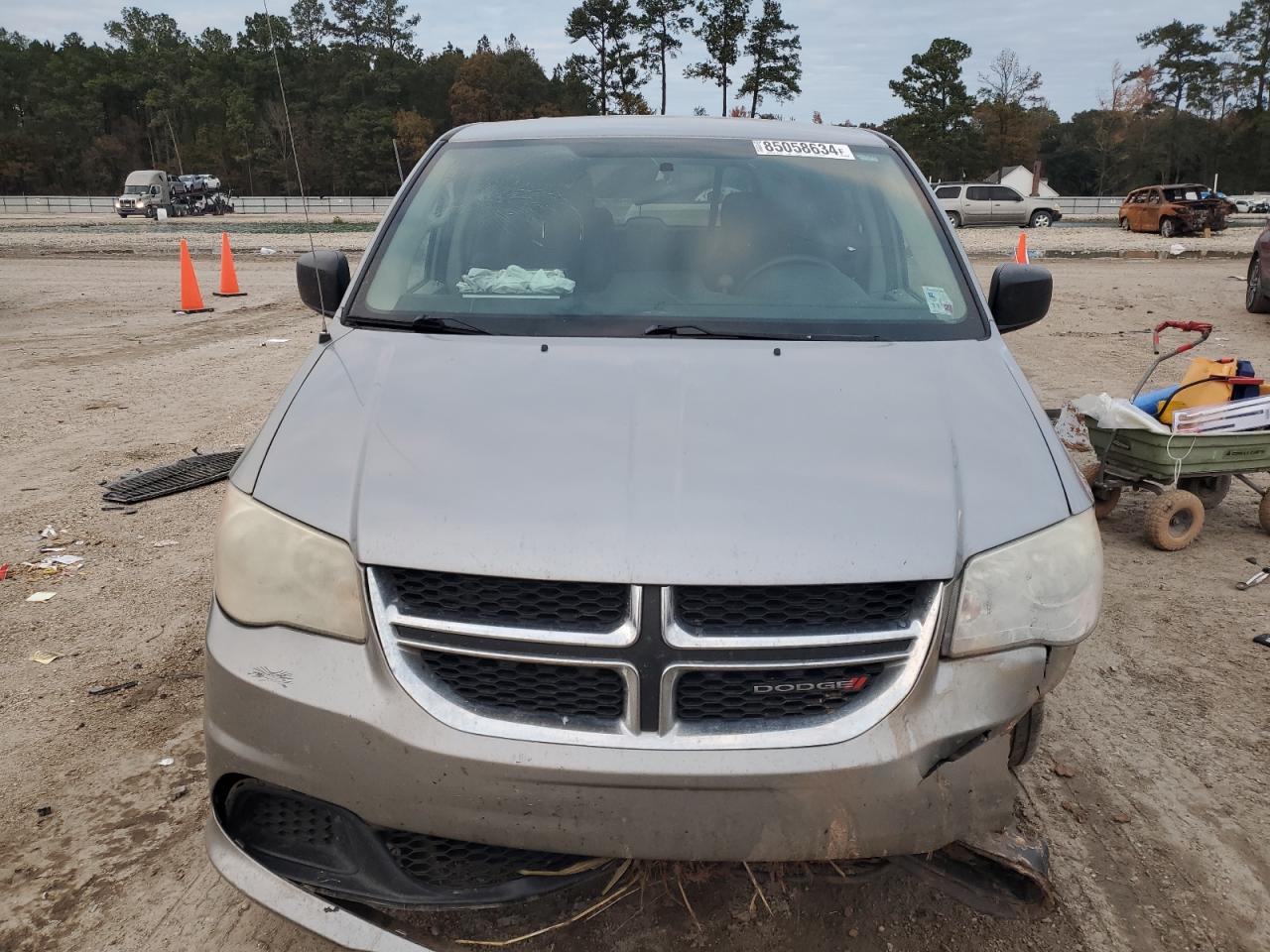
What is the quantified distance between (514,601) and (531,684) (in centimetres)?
16

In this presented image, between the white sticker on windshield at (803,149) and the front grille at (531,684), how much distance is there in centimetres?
217

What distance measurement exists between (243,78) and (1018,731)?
11066 cm

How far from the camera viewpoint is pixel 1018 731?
2012mm

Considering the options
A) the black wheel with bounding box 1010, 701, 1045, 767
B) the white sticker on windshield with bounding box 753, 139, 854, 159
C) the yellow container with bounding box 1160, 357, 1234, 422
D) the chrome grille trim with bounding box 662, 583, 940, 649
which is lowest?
the black wheel with bounding box 1010, 701, 1045, 767

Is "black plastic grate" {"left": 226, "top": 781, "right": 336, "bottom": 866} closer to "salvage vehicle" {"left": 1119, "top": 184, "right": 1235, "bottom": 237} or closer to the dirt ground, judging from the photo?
the dirt ground

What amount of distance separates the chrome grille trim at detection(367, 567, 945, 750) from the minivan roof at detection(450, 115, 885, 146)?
2126 mm

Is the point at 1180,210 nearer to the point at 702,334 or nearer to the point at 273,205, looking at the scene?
the point at 702,334

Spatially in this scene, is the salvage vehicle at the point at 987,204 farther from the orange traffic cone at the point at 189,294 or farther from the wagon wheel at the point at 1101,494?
the wagon wheel at the point at 1101,494

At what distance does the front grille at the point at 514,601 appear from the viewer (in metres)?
1.87

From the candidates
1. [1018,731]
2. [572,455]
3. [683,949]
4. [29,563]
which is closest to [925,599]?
[1018,731]

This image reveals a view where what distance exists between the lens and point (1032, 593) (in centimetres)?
198

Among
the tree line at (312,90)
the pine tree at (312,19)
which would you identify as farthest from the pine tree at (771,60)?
the pine tree at (312,19)

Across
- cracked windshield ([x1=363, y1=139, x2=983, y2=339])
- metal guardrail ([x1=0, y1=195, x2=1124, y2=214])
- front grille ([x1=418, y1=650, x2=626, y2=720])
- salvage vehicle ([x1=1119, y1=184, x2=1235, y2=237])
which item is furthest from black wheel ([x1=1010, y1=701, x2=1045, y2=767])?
metal guardrail ([x1=0, y1=195, x2=1124, y2=214])

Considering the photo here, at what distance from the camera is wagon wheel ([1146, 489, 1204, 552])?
485cm
